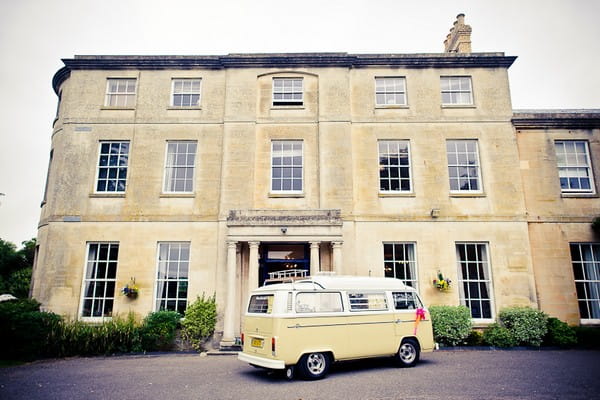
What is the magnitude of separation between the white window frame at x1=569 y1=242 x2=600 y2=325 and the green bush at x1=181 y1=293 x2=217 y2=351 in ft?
44.4

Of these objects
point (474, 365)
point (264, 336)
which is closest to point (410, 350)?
point (474, 365)

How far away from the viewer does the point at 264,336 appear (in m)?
7.98

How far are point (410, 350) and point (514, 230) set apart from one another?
24.8 ft

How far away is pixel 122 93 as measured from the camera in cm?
1528

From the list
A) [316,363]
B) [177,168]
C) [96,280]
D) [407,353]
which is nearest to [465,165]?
[407,353]

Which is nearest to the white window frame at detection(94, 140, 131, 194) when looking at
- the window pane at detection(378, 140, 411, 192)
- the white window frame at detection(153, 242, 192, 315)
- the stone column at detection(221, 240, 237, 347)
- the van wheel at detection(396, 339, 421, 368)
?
the white window frame at detection(153, 242, 192, 315)

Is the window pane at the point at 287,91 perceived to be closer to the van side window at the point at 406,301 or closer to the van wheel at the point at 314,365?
the van side window at the point at 406,301

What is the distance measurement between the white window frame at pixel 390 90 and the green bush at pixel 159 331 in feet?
37.9

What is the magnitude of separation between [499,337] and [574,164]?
8.01m

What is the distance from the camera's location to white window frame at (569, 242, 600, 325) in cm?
1367

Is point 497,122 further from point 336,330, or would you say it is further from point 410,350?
point 336,330

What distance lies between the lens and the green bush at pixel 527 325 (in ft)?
40.0

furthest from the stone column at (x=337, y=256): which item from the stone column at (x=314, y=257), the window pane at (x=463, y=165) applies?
the window pane at (x=463, y=165)

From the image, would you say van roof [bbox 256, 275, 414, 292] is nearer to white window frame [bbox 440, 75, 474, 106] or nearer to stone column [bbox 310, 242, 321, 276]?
stone column [bbox 310, 242, 321, 276]
